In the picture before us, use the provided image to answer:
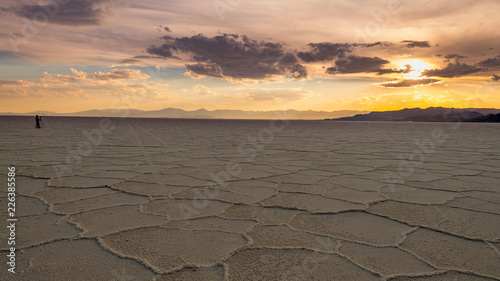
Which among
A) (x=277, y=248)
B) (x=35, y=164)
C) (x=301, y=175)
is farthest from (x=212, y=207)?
(x=35, y=164)

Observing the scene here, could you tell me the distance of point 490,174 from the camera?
11.5ft

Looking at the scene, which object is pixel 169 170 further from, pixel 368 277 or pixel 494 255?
pixel 494 255

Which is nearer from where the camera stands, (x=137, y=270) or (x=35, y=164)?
(x=137, y=270)

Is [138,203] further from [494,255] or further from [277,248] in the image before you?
[494,255]

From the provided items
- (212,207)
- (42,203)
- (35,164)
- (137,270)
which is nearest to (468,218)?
(212,207)

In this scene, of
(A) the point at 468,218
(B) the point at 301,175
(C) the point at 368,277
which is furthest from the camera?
(B) the point at 301,175

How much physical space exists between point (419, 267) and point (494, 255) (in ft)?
1.36

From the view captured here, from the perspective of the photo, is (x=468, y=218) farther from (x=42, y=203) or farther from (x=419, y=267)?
(x=42, y=203)

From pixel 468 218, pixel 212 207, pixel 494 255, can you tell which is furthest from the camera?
pixel 212 207

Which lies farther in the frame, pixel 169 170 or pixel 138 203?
pixel 169 170

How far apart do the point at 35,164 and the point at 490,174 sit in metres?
5.28

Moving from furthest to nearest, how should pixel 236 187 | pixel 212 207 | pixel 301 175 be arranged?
1. pixel 301 175
2. pixel 236 187
3. pixel 212 207

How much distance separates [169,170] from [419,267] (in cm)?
279

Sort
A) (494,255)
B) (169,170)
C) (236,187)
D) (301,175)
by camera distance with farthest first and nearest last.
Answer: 1. (169,170)
2. (301,175)
3. (236,187)
4. (494,255)
